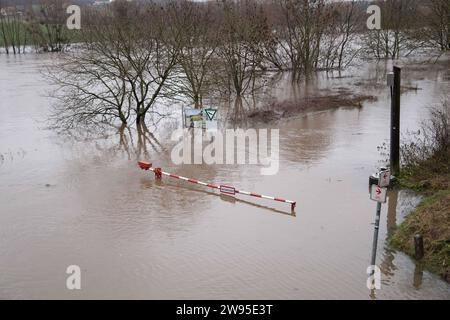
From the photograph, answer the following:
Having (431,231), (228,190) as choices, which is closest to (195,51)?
(228,190)

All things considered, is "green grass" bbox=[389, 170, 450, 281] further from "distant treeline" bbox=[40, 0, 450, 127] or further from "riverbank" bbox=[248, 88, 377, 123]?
"distant treeline" bbox=[40, 0, 450, 127]

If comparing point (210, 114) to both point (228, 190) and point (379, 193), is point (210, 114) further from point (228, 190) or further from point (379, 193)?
point (379, 193)

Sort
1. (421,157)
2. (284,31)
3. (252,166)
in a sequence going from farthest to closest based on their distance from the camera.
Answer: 1. (284,31)
2. (252,166)
3. (421,157)

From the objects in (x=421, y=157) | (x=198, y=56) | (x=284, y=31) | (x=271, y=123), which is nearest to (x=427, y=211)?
(x=421, y=157)

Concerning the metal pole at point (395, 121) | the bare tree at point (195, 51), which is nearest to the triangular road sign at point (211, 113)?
the bare tree at point (195, 51)

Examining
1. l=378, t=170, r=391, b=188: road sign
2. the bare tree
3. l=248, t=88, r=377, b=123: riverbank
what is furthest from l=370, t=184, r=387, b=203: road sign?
the bare tree
